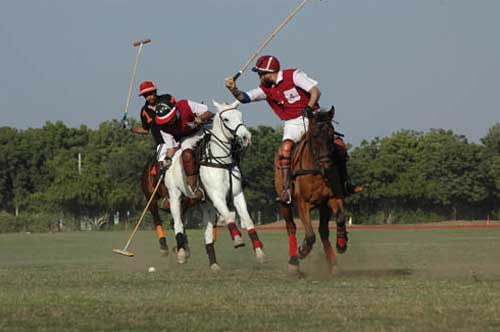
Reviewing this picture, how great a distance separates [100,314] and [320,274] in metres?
5.96

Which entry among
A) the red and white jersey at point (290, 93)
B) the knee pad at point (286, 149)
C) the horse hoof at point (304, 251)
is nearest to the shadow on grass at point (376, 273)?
the horse hoof at point (304, 251)

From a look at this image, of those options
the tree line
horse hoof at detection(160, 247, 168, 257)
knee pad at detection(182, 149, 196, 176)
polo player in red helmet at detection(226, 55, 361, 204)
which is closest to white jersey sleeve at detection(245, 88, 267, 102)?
polo player in red helmet at detection(226, 55, 361, 204)

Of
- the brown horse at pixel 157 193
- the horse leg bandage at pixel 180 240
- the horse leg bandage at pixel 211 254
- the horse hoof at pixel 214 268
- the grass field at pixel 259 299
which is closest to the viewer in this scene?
the grass field at pixel 259 299

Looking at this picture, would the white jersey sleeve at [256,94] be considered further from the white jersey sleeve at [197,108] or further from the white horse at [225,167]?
the white jersey sleeve at [197,108]

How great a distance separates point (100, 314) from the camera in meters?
10.1

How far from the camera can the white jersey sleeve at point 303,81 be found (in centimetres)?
1584

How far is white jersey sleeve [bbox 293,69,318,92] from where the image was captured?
15836 mm

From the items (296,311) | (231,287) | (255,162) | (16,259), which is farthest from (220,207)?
(255,162)

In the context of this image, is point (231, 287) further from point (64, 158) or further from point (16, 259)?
point (64, 158)

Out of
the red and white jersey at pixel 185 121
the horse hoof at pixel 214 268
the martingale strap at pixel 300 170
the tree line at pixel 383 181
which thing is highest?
the tree line at pixel 383 181

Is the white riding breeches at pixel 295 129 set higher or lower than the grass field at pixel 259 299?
higher

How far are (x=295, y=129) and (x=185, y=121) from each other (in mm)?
3174

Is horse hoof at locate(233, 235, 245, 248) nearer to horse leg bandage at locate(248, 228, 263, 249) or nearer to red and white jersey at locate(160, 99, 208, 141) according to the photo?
horse leg bandage at locate(248, 228, 263, 249)

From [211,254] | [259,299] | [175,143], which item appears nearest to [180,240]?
[211,254]
